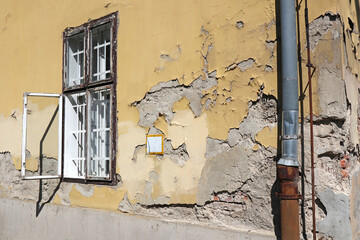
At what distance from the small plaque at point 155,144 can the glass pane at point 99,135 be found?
85cm

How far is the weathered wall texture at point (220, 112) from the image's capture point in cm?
337

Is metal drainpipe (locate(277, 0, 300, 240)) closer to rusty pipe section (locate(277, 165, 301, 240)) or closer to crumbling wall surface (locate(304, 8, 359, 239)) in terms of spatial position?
rusty pipe section (locate(277, 165, 301, 240))

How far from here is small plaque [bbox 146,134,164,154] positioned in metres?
4.46

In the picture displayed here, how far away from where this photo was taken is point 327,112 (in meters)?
3.35

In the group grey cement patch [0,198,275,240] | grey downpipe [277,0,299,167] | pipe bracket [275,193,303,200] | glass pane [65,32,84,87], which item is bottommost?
grey cement patch [0,198,275,240]

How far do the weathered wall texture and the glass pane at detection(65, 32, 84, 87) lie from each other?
40 cm

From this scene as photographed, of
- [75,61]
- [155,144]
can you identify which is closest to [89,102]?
[75,61]

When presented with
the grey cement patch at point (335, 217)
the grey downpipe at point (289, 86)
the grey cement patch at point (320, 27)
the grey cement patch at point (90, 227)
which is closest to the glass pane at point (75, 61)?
the grey cement patch at point (90, 227)

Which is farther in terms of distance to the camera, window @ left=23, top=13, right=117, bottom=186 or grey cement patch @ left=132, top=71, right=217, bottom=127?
window @ left=23, top=13, right=117, bottom=186

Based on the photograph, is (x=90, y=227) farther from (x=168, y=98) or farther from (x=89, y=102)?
(x=168, y=98)

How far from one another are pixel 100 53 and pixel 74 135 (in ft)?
3.74

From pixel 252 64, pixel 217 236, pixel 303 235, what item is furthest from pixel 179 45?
pixel 303 235

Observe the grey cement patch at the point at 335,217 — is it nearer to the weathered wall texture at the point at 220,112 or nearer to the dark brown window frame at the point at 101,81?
the weathered wall texture at the point at 220,112

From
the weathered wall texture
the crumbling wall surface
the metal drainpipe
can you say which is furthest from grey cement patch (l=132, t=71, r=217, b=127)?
the crumbling wall surface
